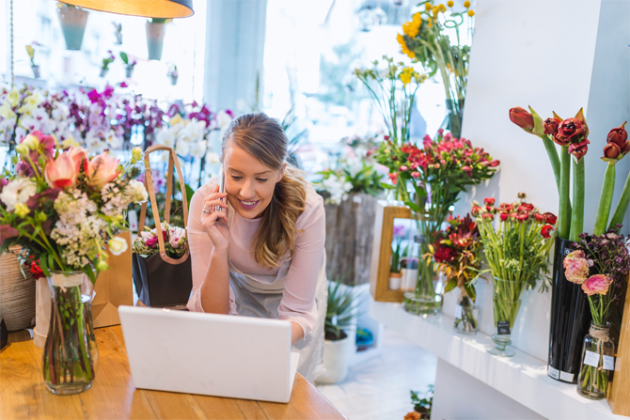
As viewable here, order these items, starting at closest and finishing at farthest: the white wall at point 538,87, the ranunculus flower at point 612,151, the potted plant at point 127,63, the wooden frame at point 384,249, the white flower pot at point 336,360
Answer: the ranunculus flower at point 612,151
the white wall at point 538,87
the wooden frame at point 384,249
the potted plant at point 127,63
the white flower pot at point 336,360

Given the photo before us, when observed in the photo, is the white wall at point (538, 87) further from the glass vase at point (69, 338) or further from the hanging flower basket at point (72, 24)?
the hanging flower basket at point (72, 24)

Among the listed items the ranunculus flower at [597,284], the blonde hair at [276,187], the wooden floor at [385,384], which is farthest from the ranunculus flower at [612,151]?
the wooden floor at [385,384]

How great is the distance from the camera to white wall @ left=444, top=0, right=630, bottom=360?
160 centimetres

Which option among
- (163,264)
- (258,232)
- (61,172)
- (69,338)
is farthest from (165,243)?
(61,172)

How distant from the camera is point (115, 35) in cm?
257

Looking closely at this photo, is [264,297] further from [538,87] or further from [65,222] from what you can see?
[538,87]

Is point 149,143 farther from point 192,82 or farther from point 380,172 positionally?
point 380,172

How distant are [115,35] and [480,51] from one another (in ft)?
5.89

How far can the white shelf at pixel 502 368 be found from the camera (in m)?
1.53

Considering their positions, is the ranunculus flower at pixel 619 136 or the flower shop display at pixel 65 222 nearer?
the flower shop display at pixel 65 222

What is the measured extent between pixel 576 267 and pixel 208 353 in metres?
Answer: 1.07

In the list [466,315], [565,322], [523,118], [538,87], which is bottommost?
[466,315]

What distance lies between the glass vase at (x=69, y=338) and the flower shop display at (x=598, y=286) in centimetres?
128

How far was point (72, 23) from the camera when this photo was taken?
2.39 m
